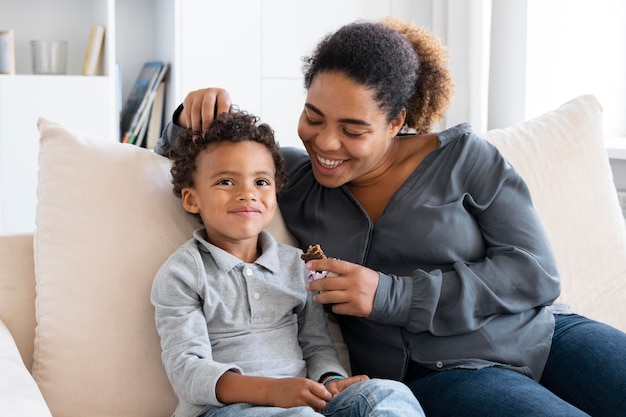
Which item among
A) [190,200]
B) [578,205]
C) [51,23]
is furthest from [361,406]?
[51,23]

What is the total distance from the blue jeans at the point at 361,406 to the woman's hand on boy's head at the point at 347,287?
17cm

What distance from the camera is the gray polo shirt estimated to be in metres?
1.41

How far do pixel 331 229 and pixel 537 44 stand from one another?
1982 mm

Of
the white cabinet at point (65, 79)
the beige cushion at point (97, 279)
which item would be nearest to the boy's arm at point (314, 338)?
the beige cushion at point (97, 279)

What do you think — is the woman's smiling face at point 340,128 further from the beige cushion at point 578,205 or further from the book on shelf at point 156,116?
the book on shelf at point 156,116

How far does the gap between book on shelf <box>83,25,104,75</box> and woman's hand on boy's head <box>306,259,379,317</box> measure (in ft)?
6.69

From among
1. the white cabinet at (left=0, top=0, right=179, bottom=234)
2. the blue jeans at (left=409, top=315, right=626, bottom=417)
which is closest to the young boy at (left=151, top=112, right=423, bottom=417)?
the blue jeans at (left=409, top=315, right=626, bottom=417)

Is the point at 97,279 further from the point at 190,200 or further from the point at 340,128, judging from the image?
the point at 340,128

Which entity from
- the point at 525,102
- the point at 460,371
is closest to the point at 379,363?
the point at 460,371

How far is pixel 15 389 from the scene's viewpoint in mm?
1273

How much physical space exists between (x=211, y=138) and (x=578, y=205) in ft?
3.01

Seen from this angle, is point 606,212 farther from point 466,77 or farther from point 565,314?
point 466,77

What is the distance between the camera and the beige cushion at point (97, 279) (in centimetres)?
153

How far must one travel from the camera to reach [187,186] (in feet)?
5.24
